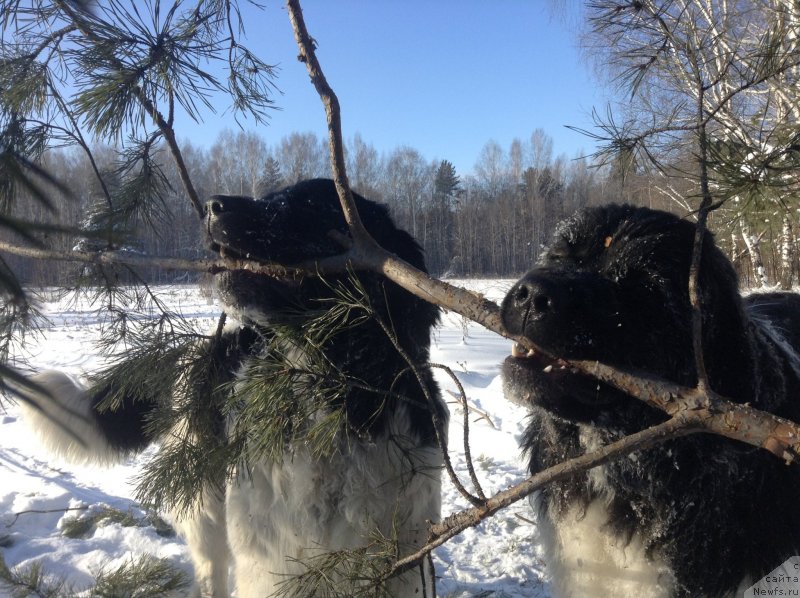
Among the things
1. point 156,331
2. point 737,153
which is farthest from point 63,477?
point 737,153

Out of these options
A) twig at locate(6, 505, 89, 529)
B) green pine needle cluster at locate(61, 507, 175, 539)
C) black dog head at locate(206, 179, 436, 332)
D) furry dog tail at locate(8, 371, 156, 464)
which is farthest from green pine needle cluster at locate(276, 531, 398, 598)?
twig at locate(6, 505, 89, 529)

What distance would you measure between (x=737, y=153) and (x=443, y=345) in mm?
8992

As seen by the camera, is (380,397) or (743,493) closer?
(743,493)

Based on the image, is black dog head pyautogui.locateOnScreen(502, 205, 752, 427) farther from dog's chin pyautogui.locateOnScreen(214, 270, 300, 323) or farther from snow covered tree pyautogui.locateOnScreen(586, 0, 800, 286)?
dog's chin pyautogui.locateOnScreen(214, 270, 300, 323)

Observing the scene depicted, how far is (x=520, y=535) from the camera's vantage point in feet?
14.9

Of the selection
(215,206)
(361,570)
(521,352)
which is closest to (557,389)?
(521,352)

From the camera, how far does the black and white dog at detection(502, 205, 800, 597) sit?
169 cm

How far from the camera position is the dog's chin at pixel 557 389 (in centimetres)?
168

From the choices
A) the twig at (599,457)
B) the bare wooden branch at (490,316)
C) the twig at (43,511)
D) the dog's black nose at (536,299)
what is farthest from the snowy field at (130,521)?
the twig at (599,457)

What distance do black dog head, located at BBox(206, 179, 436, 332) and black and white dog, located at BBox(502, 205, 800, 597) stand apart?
103cm

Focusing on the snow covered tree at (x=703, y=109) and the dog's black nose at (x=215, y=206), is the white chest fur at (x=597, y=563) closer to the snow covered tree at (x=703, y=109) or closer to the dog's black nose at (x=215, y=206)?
the snow covered tree at (x=703, y=109)

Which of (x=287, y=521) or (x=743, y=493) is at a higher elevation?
(x=743, y=493)

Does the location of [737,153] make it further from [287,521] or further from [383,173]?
[383,173]

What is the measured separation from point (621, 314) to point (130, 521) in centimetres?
455
